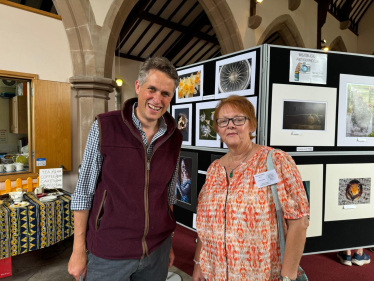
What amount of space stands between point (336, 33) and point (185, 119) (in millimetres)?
11946

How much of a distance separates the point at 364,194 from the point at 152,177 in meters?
1.73

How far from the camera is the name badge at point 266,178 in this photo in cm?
115

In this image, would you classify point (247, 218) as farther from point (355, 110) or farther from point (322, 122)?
point (355, 110)

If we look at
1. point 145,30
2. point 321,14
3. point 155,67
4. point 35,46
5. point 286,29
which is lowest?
point 155,67

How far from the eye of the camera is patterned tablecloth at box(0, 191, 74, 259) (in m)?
2.39

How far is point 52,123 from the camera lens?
141 inches

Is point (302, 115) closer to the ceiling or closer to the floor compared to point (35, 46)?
closer to the floor

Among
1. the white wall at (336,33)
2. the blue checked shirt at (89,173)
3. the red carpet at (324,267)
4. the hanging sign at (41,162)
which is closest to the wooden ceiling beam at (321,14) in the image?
the white wall at (336,33)

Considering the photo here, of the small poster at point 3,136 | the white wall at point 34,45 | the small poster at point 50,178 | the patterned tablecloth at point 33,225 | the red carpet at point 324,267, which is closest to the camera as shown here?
the patterned tablecloth at point 33,225

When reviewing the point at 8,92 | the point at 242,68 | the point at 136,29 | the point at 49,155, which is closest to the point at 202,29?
the point at 136,29

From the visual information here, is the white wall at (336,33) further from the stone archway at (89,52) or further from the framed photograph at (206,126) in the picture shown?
the framed photograph at (206,126)

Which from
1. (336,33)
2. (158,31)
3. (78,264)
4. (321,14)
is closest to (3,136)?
(78,264)

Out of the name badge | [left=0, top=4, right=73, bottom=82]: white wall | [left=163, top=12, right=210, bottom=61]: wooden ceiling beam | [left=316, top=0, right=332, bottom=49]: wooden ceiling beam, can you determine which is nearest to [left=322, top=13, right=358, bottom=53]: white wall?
[left=316, top=0, right=332, bottom=49]: wooden ceiling beam

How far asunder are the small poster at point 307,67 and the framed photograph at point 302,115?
63mm
